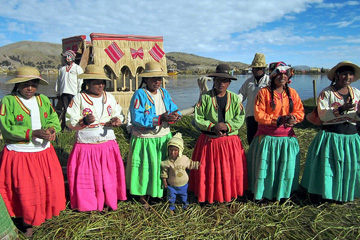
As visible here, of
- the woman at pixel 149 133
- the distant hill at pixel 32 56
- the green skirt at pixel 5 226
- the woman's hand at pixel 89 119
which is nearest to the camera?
the green skirt at pixel 5 226

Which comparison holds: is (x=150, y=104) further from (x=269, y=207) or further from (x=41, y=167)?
(x=269, y=207)

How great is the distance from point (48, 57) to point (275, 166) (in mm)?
109029

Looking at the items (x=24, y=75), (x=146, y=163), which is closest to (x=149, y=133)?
(x=146, y=163)

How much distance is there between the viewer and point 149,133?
3.09 meters

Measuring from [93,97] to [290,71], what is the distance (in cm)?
234

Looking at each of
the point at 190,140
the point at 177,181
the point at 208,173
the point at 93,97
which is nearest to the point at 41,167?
the point at 93,97

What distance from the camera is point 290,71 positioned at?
2.99m

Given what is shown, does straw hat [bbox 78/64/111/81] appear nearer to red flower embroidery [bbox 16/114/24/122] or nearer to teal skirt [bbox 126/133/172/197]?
red flower embroidery [bbox 16/114/24/122]

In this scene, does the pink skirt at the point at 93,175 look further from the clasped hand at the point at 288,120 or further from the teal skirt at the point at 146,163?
the clasped hand at the point at 288,120

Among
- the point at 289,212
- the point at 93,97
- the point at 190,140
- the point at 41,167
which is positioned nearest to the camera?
the point at 41,167

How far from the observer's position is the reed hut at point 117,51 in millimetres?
7578

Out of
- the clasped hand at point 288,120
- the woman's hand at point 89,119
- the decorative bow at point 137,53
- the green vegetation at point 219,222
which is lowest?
the green vegetation at point 219,222

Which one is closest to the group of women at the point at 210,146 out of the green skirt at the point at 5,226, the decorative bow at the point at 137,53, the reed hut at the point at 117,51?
the green skirt at the point at 5,226

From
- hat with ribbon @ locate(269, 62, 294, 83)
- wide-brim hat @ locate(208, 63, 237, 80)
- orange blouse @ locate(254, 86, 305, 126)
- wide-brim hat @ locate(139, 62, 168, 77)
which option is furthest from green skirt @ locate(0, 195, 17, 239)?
hat with ribbon @ locate(269, 62, 294, 83)
